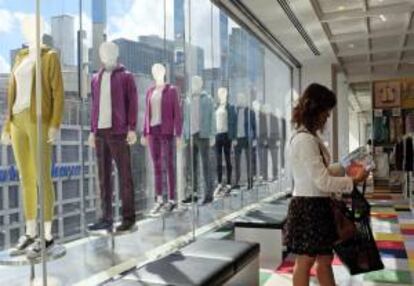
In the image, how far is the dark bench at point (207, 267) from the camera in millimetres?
2523

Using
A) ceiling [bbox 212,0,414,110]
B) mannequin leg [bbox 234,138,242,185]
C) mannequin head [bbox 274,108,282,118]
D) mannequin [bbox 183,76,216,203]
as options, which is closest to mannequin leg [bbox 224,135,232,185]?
Answer: mannequin leg [bbox 234,138,242,185]

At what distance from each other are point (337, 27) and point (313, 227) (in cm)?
647

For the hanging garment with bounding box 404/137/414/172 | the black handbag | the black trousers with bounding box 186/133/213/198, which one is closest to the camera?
the black handbag

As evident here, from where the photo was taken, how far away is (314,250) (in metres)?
2.42

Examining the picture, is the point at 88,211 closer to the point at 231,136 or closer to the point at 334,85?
the point at 231,136

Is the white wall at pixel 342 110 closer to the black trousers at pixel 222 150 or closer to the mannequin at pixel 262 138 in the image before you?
the mannequin at pixel 262 138

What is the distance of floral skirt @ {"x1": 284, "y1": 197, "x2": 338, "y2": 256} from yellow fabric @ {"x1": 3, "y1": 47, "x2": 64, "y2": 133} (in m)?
Answer: 1.57

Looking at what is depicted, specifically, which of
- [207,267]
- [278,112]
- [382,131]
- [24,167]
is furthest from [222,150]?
[382,131]

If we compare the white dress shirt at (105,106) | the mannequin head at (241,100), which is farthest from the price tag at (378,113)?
the white dress shirt at (105,106)

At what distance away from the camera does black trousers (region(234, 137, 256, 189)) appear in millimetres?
6520

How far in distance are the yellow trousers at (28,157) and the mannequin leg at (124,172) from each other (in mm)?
806

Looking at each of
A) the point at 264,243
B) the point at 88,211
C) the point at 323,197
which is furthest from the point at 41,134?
the point at 264,243

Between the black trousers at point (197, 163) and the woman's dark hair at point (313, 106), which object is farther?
the black trousers at point (197, 163)

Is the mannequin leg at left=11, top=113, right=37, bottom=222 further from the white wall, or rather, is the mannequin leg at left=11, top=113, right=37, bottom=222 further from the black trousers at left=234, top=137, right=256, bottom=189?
the white wall
